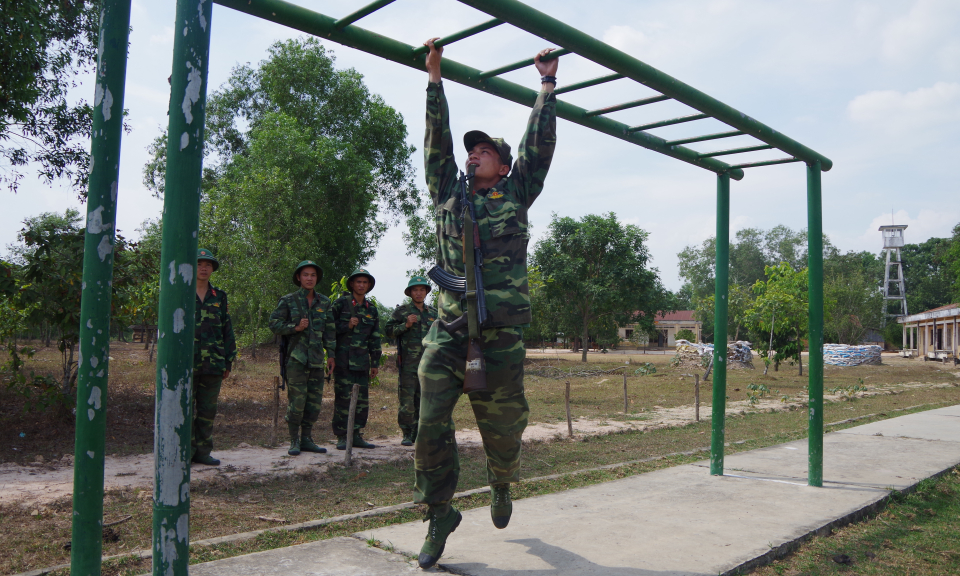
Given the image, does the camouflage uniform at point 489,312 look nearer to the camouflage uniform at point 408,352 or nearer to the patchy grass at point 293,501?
the patchy grass at point 293,501

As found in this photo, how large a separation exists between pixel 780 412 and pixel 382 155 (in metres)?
15.5

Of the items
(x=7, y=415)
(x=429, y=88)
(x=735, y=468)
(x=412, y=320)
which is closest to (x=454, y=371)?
(x=429, y=88)

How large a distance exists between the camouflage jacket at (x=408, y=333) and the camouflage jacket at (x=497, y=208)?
3933 mm

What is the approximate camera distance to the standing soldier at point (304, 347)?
6.33m

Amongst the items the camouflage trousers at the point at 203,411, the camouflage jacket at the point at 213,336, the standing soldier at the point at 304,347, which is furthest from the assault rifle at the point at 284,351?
the camouflage trousers at the point at 203,411

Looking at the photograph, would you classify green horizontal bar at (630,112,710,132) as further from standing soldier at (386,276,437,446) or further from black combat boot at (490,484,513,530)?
standing soldier at (386,276,437,446)

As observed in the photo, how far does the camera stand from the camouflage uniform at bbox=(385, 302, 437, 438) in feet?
22.6

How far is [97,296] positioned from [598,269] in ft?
110

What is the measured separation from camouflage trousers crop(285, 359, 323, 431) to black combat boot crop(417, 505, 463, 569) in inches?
147

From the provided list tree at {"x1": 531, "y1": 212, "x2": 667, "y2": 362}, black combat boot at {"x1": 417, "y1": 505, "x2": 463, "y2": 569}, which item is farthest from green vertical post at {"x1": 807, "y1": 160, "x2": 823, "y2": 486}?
tree at {"x1": 531, "y1": 212, "x2": 667, "y2": 362}

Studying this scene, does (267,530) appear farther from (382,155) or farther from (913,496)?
(382,155)

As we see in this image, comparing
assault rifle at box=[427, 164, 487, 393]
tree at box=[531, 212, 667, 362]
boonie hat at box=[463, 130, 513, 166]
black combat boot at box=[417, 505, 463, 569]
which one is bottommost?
black combat boot at box=[417, 505, 463, 569]

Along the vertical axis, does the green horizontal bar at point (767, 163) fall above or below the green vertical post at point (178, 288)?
above

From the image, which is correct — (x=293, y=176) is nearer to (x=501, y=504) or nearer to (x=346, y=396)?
(x=346, y=396)
